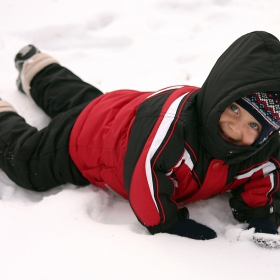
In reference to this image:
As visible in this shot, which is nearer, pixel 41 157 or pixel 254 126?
pixel 254 126

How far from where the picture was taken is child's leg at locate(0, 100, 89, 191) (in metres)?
1.32

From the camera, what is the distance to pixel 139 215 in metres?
1.11

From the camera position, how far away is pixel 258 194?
120cm

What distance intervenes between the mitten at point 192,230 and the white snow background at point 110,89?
0.15 ft

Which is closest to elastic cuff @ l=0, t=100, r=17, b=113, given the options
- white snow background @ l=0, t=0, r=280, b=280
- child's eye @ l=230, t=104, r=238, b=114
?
white snow background @ l=0, t=0, r=280, b=280

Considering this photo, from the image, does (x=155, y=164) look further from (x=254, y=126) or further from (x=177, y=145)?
(x=254, y=126)

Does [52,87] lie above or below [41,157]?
above

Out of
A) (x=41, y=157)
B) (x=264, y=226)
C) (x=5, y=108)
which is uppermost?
(x=5, y=108)

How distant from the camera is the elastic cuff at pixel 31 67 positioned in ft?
5.19

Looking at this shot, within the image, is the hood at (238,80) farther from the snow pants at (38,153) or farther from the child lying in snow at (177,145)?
the snow pants at (38,153)

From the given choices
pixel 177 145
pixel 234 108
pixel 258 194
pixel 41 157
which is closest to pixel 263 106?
pixel 234 108

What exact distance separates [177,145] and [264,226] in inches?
14.9

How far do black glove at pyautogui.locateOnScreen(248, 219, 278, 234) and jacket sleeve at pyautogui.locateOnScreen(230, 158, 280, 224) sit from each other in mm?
29

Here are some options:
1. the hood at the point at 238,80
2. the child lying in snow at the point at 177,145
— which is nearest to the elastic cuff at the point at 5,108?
the child lying in snow at the point at 177,145
